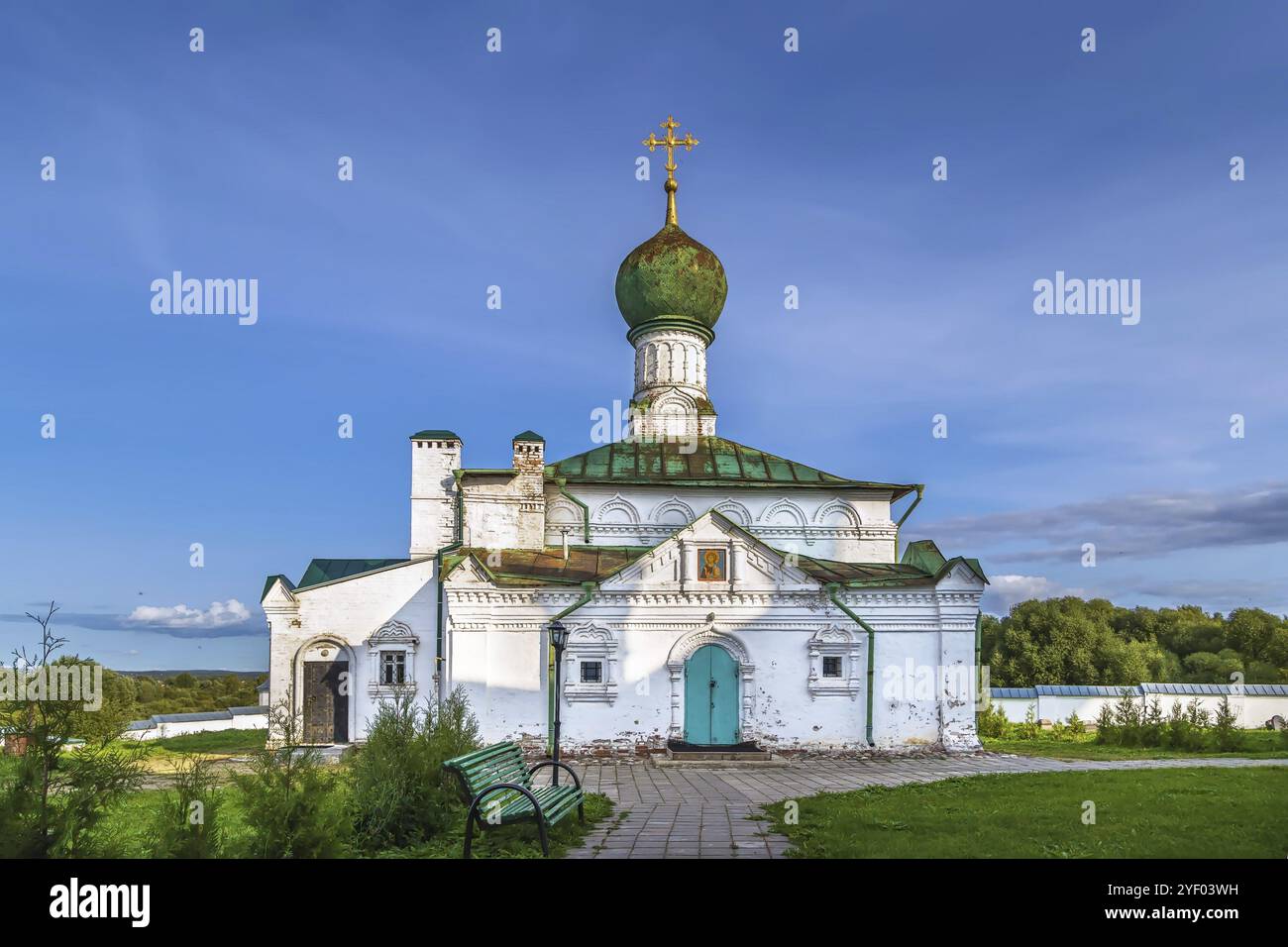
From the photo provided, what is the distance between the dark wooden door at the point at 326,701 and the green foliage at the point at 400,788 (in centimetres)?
886

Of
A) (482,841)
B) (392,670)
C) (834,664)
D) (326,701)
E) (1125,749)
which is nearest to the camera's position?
(482,841)

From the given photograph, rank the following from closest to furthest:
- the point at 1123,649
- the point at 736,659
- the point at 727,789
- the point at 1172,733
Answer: the point at 727,789 < the point at 736,659 < the point at 1172,733 < the point at 1123,649

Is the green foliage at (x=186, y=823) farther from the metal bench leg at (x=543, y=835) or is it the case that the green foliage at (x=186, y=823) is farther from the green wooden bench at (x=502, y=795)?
the metal bench leg at (x=543, y=835)

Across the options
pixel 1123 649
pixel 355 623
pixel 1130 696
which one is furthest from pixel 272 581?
pixel 1123 649

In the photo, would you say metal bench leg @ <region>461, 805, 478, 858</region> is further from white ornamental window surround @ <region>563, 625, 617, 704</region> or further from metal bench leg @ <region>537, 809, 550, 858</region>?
white ornamental window surround @ <region>563, 625, 617, 704</region>

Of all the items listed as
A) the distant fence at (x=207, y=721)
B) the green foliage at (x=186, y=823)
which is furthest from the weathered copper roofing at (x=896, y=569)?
the distant fence at (x=207, y=721)

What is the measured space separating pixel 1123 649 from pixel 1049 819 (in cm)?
3628

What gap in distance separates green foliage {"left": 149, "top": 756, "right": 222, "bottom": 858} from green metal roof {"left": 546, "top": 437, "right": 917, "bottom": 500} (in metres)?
13.6

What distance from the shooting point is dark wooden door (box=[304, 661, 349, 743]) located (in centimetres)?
1602

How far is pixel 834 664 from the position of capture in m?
15.8

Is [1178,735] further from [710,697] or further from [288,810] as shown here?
[288,810]

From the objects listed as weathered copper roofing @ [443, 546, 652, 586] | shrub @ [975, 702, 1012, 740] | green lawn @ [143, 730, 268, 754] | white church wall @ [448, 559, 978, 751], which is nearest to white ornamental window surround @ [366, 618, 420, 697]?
white church wall @ [448, 559, 978, 751]
